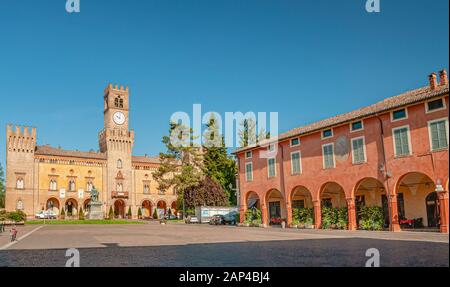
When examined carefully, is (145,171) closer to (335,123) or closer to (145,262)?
(335,123)

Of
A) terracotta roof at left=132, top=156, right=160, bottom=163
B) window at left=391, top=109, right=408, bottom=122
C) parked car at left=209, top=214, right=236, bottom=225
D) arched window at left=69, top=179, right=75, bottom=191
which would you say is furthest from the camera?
terracotta roof at left=132, top=156, right=160, bottom=163

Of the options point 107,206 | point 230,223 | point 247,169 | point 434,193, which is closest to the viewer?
point 434,193

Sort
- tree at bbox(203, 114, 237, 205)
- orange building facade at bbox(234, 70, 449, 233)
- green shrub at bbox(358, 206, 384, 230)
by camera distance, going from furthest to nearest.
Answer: tree at bbox(203, 114, 237, 205)
green shrub at bbox(358, 206, 384, 230)
orange building facade at bbox(234, 70, 449, 233)

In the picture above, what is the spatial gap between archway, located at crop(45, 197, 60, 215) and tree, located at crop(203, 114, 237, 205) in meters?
30.8

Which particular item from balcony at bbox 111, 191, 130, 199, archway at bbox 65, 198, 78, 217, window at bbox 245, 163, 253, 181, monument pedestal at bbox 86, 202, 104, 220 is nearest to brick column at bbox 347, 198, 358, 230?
window at bbox 245, 163, 253, 181

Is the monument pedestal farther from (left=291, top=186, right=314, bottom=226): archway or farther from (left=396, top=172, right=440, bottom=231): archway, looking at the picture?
(left=396, top=172, right=440, bottom=231): archway

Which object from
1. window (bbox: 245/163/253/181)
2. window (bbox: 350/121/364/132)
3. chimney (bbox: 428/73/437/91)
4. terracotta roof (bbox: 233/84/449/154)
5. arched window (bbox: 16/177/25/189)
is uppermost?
chimney (bbox: 428/73/437/91)

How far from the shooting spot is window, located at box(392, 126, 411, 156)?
24345 mm

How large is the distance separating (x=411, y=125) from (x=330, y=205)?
36.3ft

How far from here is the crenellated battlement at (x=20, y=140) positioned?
229 ft

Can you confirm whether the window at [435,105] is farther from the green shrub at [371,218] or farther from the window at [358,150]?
the green shrub at [371,218]

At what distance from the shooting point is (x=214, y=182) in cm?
5381

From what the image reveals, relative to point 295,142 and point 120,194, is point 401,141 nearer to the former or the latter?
point 295,142
